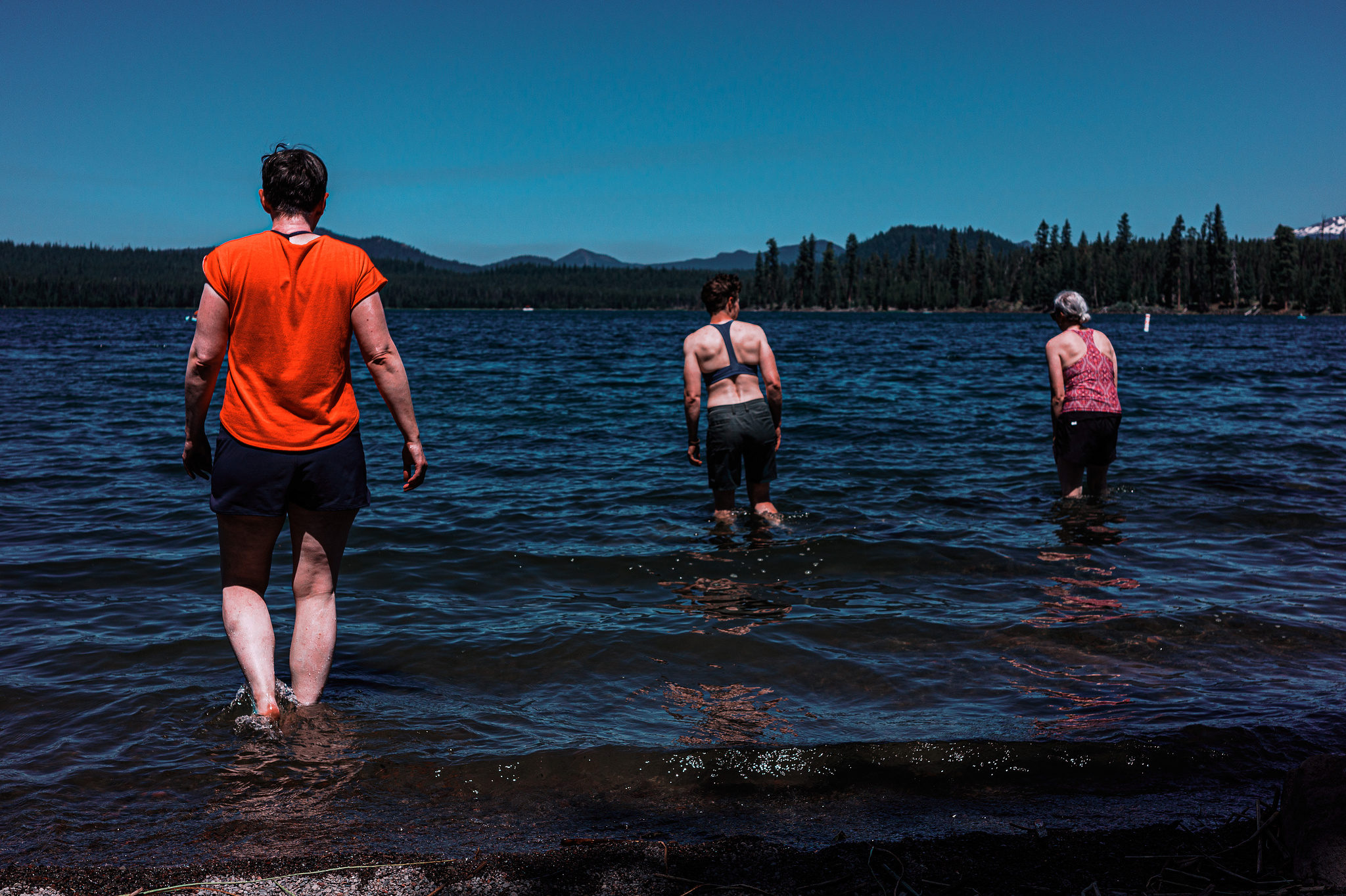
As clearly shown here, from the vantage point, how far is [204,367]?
3.73m

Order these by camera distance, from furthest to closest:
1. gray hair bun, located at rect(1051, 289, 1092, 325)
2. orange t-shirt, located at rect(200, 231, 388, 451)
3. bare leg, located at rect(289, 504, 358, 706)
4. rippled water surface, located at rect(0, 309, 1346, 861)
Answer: gray hair bun, located at rect(1051, 289, 1092, 325) → bare leg, located at rect(289, 504, 358, 706) → orange t-shirt, located at rect(200, 231, 388, 451) → rippled water surface, located at rect(0, 309, 1346, 861)

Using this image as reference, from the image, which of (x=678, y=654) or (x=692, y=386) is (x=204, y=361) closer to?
(x=678, y=654)

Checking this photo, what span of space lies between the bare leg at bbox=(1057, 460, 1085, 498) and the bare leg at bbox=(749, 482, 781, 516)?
3.14m

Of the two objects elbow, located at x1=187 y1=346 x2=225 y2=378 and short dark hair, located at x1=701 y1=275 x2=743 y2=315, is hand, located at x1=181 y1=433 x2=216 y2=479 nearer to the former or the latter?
elbow, located at x1=187 y1=346 x2=225 y2=378

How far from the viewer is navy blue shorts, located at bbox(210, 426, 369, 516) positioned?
370 centimetres

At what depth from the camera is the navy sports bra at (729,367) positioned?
26.1 ft

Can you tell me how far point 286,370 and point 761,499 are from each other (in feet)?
18.5

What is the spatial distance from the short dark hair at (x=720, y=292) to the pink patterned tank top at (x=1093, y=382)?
354cm

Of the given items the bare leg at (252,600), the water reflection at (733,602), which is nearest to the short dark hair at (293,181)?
the bare leg at (252,600)

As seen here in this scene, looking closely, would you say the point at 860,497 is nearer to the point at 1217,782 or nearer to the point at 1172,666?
the point at 1172,666

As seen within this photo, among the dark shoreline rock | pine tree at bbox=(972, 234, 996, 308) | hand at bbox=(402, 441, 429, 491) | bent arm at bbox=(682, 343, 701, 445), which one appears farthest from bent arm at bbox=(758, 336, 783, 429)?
pine tree at bbox=(972, 234, 996, 308)

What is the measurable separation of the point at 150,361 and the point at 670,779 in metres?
36.5

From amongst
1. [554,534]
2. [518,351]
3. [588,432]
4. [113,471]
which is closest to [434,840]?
[554,534]

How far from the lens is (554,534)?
8336mm
